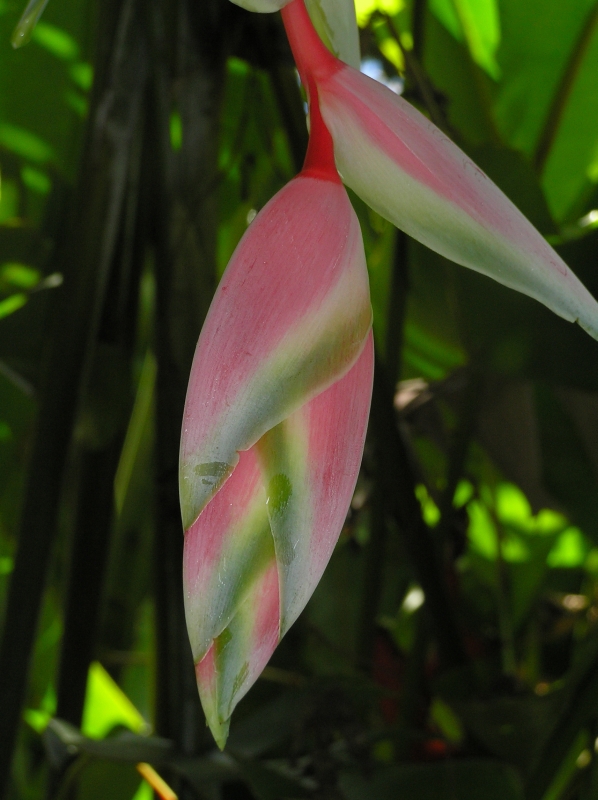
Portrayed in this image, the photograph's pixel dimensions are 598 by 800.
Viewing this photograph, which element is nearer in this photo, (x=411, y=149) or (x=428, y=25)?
(x=411, y=149)

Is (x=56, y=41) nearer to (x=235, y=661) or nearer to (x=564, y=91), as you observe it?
(x=564, y=91)

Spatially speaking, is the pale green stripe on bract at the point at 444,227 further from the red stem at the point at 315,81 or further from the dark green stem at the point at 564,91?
the dark green stem at the point at 564,91

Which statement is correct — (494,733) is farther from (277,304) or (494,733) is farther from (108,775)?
(277,304)

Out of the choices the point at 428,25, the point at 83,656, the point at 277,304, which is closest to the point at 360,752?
the point at 83,656

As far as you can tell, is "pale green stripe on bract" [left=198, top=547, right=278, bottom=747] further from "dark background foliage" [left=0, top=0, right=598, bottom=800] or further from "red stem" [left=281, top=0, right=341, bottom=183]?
"dark background foliage" [left=0, top=0, right=598, bottom=800]

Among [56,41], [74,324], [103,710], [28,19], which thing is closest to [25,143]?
[56,41]

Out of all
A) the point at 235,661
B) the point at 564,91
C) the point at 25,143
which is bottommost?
the point at 235,661
